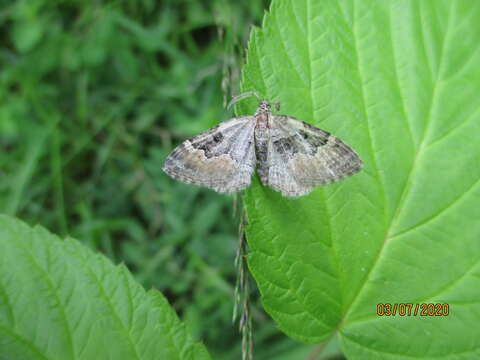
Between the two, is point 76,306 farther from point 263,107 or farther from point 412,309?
point 412,309

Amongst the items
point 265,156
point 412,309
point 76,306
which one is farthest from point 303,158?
point 76,306

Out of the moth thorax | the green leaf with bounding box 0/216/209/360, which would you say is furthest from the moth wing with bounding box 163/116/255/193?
the green leaf with bounding box 0/216/209/360

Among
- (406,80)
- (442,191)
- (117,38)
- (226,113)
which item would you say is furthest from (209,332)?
(117,38)

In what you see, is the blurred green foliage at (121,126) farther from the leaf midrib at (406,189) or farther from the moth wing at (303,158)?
the leaf midrib at (406,189)

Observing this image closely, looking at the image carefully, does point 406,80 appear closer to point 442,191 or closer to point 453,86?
point 453,86

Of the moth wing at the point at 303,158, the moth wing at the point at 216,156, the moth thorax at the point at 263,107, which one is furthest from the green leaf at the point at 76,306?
the moth thorax at the point at 263,107

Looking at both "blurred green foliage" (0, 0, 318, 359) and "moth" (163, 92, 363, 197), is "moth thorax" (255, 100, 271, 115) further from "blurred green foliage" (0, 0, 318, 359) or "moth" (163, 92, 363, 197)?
"blurred green foliage" (0, 0, 318, 359)
